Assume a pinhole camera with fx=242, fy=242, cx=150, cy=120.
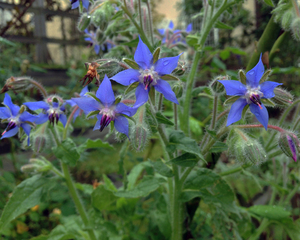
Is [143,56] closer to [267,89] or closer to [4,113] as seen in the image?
[267,89]

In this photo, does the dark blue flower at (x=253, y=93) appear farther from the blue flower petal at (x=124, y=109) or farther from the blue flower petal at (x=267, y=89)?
the blue flower petal at (x=124, y=109)

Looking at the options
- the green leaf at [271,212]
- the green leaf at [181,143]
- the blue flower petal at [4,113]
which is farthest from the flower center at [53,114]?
the green leaf at [271,212]

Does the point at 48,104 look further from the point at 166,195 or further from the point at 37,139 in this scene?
the point at 166,195

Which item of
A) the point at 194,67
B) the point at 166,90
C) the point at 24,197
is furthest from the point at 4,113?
the point at 194,67

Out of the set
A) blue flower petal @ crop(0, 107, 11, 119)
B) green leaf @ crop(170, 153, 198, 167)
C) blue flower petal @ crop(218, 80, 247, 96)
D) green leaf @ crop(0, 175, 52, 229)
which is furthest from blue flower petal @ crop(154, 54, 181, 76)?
green leaf @ crop(0, 175, 52, 229)

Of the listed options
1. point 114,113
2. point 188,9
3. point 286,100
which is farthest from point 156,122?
point 188,9
